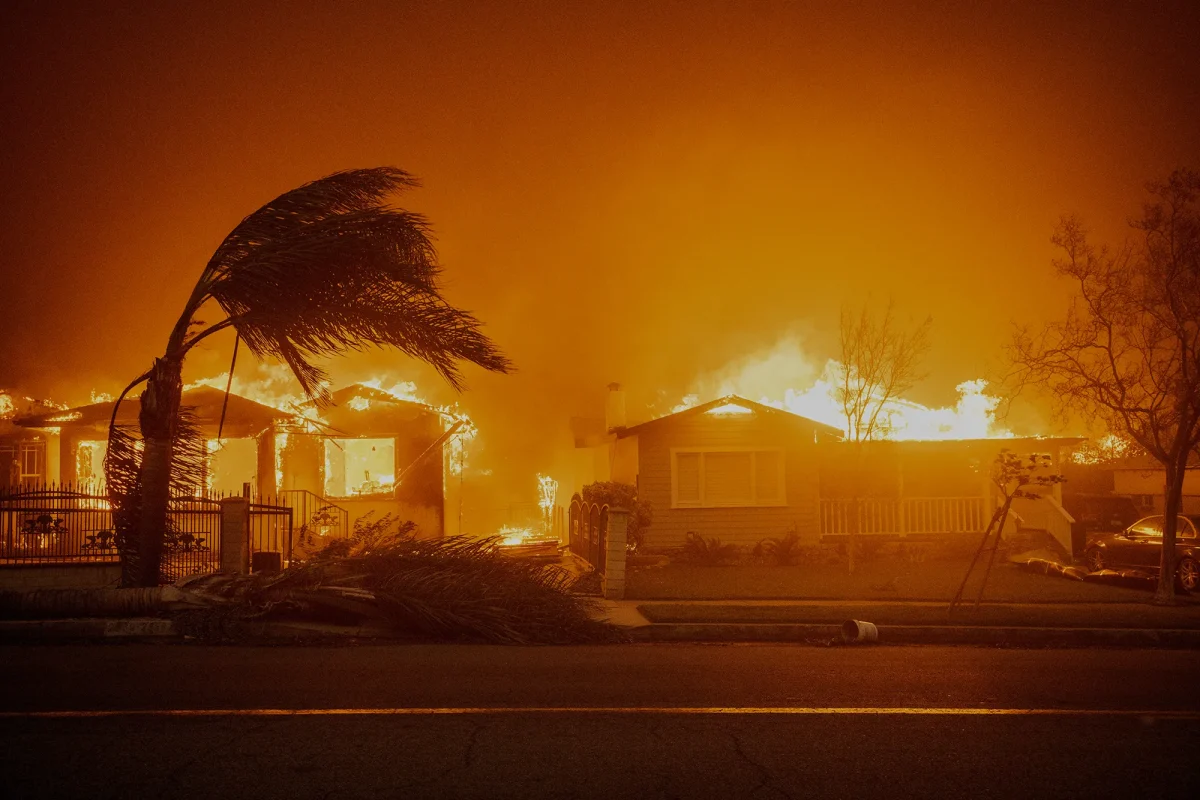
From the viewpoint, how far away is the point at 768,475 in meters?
21.3

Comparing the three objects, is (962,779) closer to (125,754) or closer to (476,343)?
(125,754)

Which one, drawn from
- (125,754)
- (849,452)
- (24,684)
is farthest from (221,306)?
(849,452)

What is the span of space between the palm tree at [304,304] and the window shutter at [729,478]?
11.2 meters

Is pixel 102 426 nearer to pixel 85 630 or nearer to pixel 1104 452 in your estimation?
pixel 85 630

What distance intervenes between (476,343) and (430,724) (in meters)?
5.72

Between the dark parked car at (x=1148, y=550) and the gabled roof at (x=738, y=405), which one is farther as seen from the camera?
the gabled roof at (x=738, y=405)

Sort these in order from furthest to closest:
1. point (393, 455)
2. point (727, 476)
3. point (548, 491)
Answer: point (548, 491) < point (393, 455) < point (727, 476)

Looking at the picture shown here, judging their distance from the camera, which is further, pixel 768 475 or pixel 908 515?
pixel 908 515

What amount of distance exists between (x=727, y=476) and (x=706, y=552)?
2.18 meters

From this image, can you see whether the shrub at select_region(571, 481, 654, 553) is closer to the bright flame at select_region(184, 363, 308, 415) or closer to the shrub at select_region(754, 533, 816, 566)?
the shrub at select_region(754, 533, 816, 566)

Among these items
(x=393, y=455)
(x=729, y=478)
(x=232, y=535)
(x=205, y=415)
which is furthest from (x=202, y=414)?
(x=729, y=478)

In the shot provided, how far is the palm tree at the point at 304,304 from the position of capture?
10164mm

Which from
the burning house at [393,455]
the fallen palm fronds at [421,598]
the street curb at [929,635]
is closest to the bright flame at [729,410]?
the burning house at [393,455]

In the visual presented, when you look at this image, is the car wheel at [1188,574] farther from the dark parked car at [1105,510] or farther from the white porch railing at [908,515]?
the dark parked car at [1105,510]
